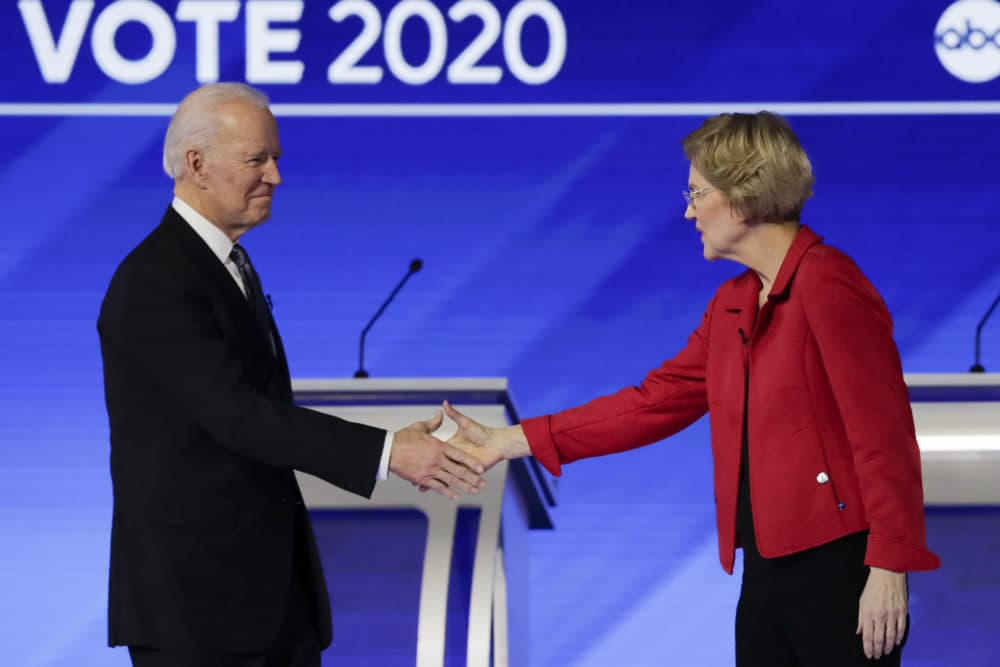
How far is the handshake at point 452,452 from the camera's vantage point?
226 cm

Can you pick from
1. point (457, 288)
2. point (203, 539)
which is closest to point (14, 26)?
point (457, 288)

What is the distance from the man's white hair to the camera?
87.1 inches

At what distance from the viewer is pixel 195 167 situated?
2205mm

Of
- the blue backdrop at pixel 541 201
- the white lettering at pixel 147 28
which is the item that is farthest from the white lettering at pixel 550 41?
the white lettering at pixel 147 28

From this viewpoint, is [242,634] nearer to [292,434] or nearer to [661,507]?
[292,434]

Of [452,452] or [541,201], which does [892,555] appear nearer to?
[452,452]

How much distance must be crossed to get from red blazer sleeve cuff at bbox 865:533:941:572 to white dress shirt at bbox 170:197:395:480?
73 cm

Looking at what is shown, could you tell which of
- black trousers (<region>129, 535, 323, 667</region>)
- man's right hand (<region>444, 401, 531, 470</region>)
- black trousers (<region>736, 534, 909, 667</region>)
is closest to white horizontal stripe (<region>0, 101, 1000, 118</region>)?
man's right hand (<region>444, 401, 531, 470</region>)

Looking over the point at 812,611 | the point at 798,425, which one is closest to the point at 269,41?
the point at 798,425

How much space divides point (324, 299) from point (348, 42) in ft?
2.85

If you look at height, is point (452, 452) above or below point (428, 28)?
below

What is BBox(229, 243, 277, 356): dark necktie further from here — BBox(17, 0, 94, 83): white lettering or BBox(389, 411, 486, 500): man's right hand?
BBox(17, 0, 94, 83): white lettering

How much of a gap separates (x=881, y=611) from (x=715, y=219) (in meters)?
0.64

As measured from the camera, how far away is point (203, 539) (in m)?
1.98
